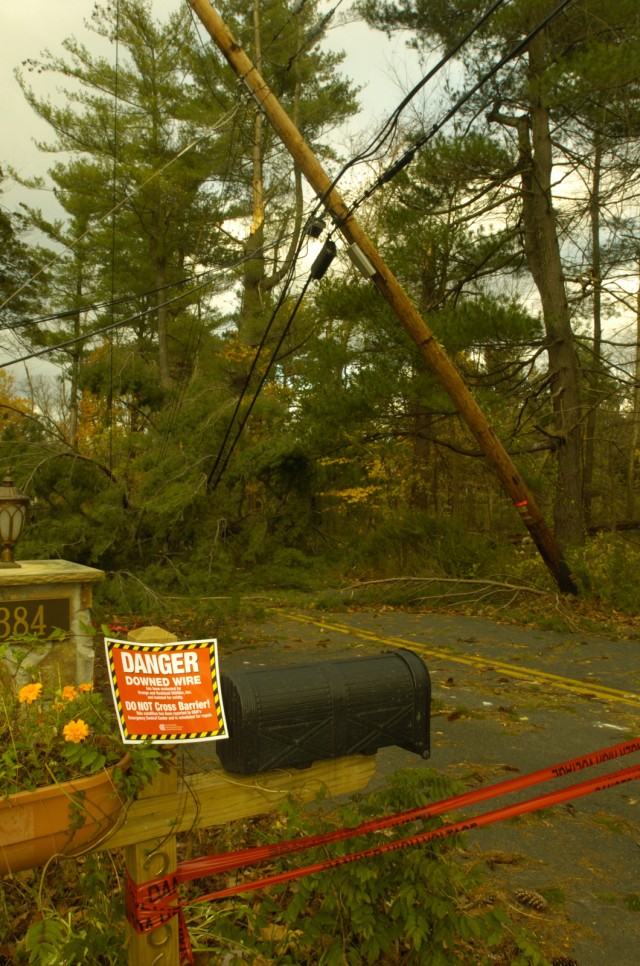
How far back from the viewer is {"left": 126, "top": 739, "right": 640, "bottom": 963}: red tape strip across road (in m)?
2.15

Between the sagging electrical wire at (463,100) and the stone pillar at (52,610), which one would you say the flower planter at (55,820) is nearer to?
the stone pillar at (52,610)

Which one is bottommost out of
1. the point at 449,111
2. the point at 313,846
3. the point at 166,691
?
the point at 313,846

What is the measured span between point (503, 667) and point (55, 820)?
704cm

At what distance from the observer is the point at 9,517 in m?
6.00

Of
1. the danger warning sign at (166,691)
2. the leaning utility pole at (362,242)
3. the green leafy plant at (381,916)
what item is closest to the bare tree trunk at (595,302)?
the leaning utility pole at (362,242)

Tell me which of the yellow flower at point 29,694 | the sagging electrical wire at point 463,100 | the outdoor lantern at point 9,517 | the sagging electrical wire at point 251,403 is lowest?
the yellow flower at point 29,694

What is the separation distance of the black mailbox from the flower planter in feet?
1.30

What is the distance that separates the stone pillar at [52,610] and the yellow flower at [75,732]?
3249 mm

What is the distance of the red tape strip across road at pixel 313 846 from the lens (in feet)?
7.04

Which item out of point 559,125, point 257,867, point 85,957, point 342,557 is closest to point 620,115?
point 559,125

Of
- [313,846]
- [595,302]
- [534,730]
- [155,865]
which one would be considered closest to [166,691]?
[155,865]

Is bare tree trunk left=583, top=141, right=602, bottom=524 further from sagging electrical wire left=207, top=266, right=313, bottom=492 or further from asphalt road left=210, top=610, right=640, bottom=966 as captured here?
asphalt road left=210, top=610, right=640, bottom=966

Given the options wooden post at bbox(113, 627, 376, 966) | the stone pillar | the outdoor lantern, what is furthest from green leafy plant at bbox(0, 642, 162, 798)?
the outdoor lantern

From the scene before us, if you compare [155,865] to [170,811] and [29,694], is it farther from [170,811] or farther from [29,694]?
[29,694]
